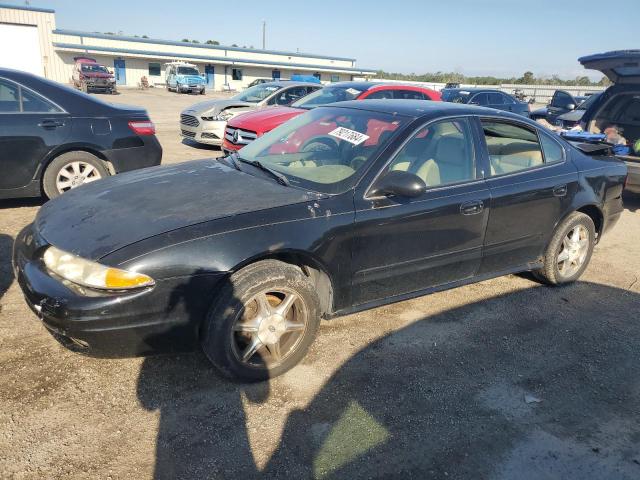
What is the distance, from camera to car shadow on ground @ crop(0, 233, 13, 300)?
150 inches

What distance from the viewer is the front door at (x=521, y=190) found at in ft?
12.2

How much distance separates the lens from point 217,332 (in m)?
2.62

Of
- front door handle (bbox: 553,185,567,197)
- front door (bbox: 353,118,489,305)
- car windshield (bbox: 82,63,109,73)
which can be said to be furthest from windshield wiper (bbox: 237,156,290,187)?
car windshield (bbox: 82,63,109,73)

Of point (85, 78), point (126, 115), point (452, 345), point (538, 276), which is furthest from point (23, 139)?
point (85, 78)

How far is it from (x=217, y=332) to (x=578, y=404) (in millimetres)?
2119

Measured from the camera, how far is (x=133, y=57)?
144ft

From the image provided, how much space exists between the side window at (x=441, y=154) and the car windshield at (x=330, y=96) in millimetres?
6136

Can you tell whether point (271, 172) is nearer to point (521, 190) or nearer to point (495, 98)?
point (521, 190)

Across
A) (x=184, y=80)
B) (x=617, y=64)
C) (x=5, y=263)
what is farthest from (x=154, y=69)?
(x=5, y=263)

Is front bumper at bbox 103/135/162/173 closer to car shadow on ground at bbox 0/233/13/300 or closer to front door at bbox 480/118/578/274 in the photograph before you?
car shadow on ground at bbox 0/233/13/300

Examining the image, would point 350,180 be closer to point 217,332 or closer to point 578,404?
point 217,332

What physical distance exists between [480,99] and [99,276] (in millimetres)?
15595

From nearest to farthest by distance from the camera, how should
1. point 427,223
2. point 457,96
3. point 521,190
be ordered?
point 427,223
point 521,190
point 457,96

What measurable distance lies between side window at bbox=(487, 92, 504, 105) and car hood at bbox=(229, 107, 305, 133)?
9864 mm
